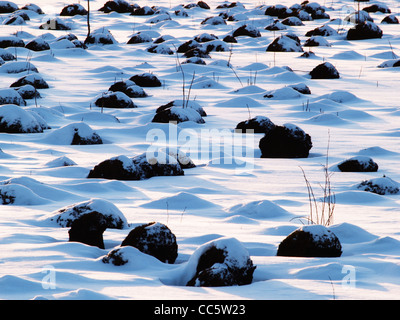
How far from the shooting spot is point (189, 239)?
3.68 meters

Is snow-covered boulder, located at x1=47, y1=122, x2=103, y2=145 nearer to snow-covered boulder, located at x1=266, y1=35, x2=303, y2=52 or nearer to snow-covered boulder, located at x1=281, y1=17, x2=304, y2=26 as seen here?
snow-covered boulder, located at x1=266, y1=35, x2=303, y2=52

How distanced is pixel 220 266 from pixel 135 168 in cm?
247

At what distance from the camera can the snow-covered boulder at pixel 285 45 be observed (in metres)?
13.0

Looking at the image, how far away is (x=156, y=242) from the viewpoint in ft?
11.0

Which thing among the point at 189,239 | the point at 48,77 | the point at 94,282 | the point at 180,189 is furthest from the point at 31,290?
the point at 48,77

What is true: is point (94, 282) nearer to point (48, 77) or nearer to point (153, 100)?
point (153, 100)

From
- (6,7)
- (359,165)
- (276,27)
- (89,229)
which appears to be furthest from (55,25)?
(89,229)

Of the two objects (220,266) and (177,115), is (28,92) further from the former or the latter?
(220,266)

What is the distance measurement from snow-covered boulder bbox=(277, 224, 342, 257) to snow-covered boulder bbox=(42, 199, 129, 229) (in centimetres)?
104

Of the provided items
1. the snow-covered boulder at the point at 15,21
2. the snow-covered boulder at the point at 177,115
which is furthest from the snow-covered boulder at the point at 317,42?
the snow-covered boulder at the point at 15,21

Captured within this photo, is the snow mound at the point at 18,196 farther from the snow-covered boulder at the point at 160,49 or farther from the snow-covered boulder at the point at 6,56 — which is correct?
the snow-covered boulder at the point at 160,49

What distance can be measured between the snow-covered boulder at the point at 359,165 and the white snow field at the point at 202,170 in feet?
0.11

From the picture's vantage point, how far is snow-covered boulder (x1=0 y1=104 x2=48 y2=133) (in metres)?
6.91
